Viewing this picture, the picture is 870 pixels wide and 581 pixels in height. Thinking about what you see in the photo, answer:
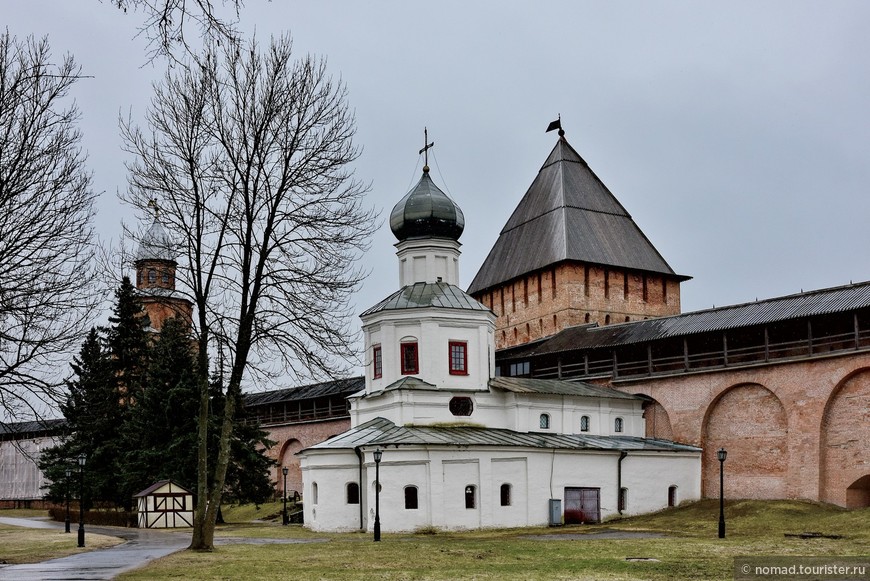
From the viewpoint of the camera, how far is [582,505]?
33.5 m

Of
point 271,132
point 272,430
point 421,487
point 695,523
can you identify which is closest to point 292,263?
point 271,132

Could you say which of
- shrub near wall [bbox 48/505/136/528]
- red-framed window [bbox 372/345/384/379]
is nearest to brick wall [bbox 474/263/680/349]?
red-framed window [bbox 372/345/384/379]

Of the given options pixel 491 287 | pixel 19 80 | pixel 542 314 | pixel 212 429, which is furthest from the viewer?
pixel 491 287

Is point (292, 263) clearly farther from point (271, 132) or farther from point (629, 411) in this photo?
point (629, 411)

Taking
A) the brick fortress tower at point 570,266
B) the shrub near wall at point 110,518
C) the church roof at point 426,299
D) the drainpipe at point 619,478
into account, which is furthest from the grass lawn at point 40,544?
the brick fortress tower at point 570,266

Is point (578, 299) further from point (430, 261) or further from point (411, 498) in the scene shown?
point (411, 498)

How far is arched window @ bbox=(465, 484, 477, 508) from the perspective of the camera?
103 feet

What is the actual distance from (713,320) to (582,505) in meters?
7.76

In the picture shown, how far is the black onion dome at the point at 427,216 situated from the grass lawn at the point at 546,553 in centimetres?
1099

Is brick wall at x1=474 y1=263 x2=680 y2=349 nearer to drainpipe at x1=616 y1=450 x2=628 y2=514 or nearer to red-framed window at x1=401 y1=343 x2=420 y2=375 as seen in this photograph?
drainpipe at x1=616 y1=450 x2=628 y2=514

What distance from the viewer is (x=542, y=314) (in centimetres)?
4869

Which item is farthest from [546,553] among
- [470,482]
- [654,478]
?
[654,478]

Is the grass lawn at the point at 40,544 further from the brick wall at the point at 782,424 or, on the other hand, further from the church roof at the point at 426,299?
the brick wall at the point at 782,424

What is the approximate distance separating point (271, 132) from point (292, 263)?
2688mm
